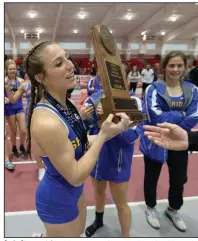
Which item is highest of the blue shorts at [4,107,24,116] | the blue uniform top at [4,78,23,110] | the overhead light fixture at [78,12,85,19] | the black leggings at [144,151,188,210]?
the overhead light fixture at [78,12,85,19]

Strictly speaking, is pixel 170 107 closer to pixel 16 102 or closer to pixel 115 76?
pixel 115 76

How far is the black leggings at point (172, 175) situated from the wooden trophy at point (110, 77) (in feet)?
2.83

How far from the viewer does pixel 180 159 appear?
6.07 feet

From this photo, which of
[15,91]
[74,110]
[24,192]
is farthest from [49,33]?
[74,110]

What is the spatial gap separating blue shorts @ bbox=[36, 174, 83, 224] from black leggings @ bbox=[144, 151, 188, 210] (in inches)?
38.3

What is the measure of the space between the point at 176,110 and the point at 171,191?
2.24 ft

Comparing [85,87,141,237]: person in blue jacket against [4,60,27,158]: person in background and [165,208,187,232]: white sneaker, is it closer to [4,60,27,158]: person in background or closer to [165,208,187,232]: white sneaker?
[165,208,187,232]: white sneaker

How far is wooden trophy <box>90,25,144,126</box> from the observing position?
1.04 metres

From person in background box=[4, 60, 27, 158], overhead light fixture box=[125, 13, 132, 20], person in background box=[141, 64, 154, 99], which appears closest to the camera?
person in background box=[4, 60, 27, 158]

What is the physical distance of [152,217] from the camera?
2061mm


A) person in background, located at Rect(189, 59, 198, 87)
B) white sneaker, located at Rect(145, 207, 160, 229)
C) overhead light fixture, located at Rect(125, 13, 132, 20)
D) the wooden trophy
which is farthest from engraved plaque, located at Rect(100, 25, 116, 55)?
overhead light fixture, located at Rect(125, 13, 132, 20)

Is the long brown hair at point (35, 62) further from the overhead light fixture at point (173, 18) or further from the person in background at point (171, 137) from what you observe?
the overhead light fixture at point (173, 18)

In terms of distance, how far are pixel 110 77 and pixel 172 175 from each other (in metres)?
1.19

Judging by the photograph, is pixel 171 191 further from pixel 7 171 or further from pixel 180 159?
pixel 7 171
